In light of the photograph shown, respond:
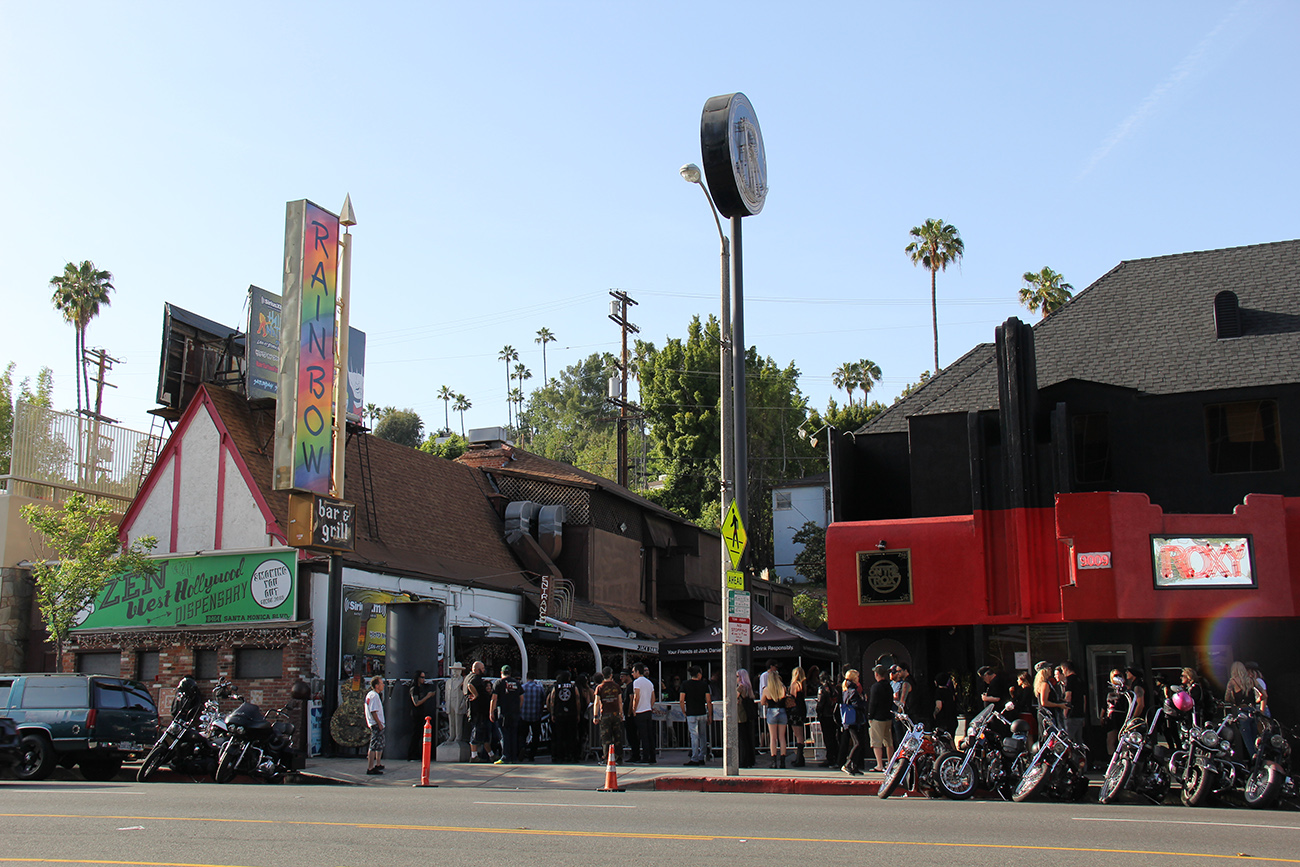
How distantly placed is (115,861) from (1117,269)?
22426 mm

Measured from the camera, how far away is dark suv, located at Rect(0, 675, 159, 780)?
16.9m

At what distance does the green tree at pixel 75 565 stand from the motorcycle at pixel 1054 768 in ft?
56.5

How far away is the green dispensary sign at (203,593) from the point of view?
2238cm

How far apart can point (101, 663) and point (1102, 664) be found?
66.4 ft

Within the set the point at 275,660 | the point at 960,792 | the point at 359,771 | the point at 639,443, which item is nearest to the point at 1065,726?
the point at 960,792

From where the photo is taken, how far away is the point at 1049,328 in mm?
23562

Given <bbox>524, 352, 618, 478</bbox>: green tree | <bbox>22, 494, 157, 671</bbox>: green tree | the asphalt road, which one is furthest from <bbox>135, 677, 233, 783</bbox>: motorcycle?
<bbox>524, 352, 618, 478</bbox>: green tree

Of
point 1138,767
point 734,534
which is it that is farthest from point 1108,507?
point 734,534

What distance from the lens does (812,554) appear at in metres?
52.0

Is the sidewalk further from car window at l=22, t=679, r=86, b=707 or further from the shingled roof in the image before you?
the shingled roof

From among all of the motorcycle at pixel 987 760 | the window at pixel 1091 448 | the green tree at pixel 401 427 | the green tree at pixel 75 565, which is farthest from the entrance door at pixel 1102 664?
the green tree at pixel 401 427

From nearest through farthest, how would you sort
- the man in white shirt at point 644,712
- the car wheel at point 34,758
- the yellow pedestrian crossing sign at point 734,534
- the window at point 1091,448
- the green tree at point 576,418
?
1. the yellow pedestrian crossing sign at point 734,534
2. the car wheel at point 34,758
3. the man in white shirt at point 644,712
4. the window at point 1091,448
5. the green tree at point 576,418

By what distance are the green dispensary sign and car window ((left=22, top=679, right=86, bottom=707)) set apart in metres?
5.06

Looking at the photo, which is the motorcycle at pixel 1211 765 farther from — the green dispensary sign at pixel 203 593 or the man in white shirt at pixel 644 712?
the green dispensary sign at pixel 203 593
